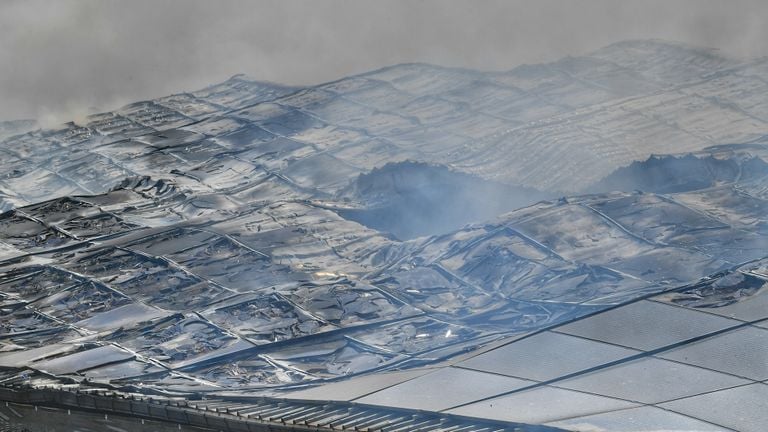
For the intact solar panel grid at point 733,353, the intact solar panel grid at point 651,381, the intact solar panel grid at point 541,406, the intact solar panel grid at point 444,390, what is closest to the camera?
the intact solar panel grid at point 541,406

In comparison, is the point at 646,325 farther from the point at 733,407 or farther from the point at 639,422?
the point at 639,422

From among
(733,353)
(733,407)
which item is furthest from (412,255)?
(733,407)

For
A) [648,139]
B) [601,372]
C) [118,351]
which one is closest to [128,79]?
[648,139]

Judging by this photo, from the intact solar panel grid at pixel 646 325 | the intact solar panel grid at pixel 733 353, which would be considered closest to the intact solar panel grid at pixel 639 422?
the intact solar panel grid at pixel 733 353

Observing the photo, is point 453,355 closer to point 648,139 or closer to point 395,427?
point 395,427

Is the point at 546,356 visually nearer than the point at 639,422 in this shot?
No

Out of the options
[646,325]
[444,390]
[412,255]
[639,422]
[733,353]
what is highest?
[412,255]

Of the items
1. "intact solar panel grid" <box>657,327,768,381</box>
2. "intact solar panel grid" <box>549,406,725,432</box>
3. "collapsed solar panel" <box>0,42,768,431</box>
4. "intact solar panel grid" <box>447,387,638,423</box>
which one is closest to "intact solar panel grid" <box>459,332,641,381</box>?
"collapsed solar panel" <box>0,42,768,431</box>

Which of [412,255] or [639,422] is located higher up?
[412,255]

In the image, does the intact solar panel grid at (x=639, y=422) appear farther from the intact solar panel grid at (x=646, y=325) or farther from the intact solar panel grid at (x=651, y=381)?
the intact solar panel grid at (x=646, y=325)

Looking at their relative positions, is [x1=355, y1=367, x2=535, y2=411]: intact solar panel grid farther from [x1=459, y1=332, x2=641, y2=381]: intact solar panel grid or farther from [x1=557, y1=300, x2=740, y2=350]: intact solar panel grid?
[x1=557, y1=300, x2=740, y2=350]: intact solar panel grid

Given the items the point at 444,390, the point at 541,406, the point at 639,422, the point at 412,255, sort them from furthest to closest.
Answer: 1. the point at 412,255
2. the point at 444,390
3. the point at 541,406
4. the point at 639,422

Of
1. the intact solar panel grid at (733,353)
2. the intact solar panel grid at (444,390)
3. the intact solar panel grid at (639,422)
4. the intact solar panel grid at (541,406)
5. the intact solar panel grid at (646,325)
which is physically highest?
the intact solar panel grid at (646,325)
